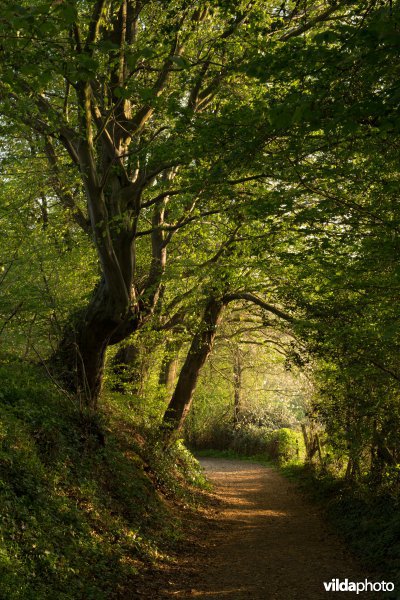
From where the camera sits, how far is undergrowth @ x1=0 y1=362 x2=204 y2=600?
20.0ft

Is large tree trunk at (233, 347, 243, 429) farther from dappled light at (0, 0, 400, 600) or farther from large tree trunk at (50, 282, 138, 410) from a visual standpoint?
large tree trunk at (50, 282, 138, 410)

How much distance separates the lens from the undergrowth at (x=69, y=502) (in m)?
6.11

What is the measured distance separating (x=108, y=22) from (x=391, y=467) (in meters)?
9.11

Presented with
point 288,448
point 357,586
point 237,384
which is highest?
point 237,384

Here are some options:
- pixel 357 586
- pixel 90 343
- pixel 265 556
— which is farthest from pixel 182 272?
pixel 357 586

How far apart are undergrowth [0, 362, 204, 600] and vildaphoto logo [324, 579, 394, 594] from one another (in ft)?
8.68

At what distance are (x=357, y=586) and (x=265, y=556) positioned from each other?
2.29m

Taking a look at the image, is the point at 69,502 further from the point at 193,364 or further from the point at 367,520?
the point at 193,364

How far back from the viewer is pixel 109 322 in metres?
10.7

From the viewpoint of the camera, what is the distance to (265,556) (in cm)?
973

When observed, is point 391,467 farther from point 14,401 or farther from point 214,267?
point 14,401

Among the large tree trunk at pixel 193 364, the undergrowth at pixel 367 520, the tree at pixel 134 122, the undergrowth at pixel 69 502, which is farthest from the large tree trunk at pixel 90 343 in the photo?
the undergrowth at pixel 367 520

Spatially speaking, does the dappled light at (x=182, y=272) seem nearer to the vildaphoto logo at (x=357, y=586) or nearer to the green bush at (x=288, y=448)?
the vildaphoto logo at (x=357, y=586)

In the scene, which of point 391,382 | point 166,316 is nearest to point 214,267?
point 166,316
